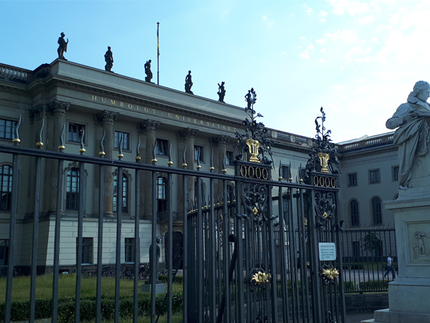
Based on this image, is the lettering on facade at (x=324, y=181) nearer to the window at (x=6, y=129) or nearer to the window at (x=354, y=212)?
the window at (x=6, y=129)

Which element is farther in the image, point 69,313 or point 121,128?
point 121,128

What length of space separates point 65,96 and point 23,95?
11.7 ft

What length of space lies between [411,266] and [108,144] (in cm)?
2850

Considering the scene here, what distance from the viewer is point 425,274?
7.43m

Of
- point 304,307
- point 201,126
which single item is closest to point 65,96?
point 201,126

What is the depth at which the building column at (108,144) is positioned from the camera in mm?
32125

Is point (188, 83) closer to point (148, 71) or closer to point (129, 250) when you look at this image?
point (148, 71)

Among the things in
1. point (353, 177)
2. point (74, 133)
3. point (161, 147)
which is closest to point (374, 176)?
point (353, 177)

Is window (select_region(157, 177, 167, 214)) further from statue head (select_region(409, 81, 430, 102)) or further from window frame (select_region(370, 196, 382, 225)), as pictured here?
statue head (select_region(409, 81, 430, 102))

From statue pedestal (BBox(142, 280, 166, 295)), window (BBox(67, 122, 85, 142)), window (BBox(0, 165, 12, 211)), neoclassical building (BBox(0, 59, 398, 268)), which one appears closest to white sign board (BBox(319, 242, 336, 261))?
statue pedestal (BBox(142, 280, 166, 295))

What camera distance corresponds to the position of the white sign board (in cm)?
712

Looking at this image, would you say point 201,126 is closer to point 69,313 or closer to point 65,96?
point 65,96

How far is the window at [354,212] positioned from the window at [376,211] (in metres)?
2.45

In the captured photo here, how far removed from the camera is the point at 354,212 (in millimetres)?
54031
